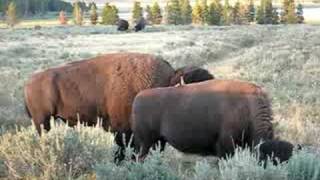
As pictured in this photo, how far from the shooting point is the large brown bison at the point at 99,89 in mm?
8070

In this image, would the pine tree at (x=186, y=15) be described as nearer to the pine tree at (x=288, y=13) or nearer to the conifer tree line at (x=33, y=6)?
the pine tree at (x=288, y=13)

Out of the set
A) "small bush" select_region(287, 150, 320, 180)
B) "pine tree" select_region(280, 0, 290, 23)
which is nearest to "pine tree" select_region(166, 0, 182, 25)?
"pine tree" select_region(280, 0, 290, 23)

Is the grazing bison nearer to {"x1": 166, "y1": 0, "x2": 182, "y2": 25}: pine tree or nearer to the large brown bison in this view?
the large brown bison

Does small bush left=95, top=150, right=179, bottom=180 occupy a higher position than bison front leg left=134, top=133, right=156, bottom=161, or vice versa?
small bush left=95, top=150, right=179, bottom=180

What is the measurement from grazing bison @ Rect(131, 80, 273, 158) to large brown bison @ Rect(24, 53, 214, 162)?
80cm

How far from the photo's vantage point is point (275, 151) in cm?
597

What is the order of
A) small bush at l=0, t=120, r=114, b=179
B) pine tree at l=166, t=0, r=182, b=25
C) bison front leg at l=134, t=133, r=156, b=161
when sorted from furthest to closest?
pine tree at l=166, t=0, r=182, b=25, bison front leg at l=134, t=133, r=156, b=161, small bush at l=0, t=120, r=114, b=179

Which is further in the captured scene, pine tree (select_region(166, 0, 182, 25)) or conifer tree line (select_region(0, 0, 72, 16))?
conifer tree line (select_region(0, 0, 72, 16))

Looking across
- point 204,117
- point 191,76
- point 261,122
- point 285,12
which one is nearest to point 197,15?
point 285,12

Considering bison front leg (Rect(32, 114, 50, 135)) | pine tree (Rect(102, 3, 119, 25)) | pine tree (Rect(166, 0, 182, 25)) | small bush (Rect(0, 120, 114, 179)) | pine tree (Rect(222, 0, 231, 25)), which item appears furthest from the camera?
pine tree (Rect(166, 0, 182, 25))

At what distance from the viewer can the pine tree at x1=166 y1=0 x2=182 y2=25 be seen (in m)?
93.4

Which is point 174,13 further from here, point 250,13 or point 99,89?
point 99,89

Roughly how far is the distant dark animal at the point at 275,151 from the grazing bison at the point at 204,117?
2.15ft

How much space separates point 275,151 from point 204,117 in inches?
46.6
